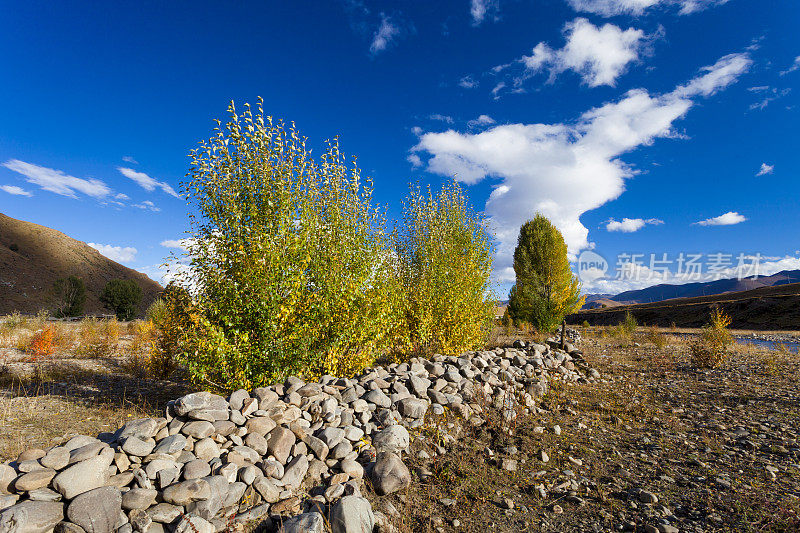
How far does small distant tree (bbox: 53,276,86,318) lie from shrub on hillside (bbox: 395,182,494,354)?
45458 mm

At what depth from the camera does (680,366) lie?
14.1 meters

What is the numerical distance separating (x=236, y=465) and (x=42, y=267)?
95926 millimetres

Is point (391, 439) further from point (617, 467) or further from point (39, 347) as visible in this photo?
point (39, 347)

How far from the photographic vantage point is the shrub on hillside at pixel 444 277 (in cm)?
1062

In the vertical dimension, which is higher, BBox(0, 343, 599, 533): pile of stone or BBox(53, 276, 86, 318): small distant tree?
BBox(0, 343, 599, 533): pile of stone

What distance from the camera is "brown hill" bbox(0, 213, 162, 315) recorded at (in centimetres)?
6066

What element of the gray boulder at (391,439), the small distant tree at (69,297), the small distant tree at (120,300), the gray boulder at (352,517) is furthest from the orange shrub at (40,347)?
the small distant tree at (120,300)

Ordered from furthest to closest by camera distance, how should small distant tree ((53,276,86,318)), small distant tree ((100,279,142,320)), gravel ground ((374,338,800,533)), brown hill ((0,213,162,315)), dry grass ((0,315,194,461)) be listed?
brown hill ((0,213,162,315))
small distant tree ((100,279,142,320))
small distant tree ((53,276,86,318))
dry grass ((0,315,194,461))
gravel ground ((374,338,800,533))

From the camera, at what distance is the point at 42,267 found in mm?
71250

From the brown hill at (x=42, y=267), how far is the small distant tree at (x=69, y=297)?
1349 cm

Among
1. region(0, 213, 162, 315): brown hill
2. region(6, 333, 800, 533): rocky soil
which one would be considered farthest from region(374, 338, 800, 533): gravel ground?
region(0, 213, 162, 315): brown hill

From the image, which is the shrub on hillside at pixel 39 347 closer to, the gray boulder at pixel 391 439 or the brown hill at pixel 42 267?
the gray boulder at pixel 391 439

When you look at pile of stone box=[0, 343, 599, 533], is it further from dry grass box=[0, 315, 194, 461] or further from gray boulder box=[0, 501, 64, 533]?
dry grass box=[0, 315, 194, 461]

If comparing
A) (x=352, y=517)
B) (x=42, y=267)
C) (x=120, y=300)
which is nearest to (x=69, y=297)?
(x=120, y=300)
